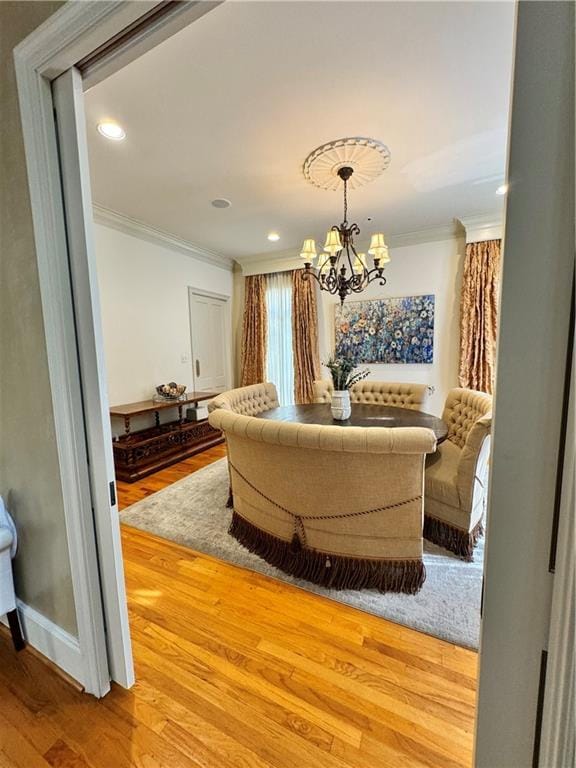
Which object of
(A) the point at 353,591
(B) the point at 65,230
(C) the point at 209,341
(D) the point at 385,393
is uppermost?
(B) the point at 65,230

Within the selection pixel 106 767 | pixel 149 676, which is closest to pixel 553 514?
pixel 106 767

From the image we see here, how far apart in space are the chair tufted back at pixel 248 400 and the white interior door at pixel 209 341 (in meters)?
1.78

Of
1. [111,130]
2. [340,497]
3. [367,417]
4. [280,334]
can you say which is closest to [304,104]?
[111,130]

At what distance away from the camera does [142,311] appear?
396 cm

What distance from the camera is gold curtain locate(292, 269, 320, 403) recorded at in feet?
15.9

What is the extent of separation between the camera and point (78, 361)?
1094 millimetres

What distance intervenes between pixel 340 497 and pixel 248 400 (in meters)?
1.65

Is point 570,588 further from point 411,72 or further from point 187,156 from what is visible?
point 187,156

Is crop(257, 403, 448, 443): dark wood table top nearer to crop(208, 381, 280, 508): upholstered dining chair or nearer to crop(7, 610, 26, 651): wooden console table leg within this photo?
crop(208, 381, 280, 508): upholstered dining chair

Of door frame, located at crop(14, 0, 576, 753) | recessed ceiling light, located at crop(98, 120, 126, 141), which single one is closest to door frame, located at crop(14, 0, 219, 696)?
door frame, located at crop(14, 0, 576, 753)

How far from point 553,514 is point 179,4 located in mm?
1395

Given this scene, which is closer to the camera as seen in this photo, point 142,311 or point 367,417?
point 367,417

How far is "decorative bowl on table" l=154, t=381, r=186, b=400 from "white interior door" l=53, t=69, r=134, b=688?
299cm

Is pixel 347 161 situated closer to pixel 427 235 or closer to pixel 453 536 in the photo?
pixel 427 235
